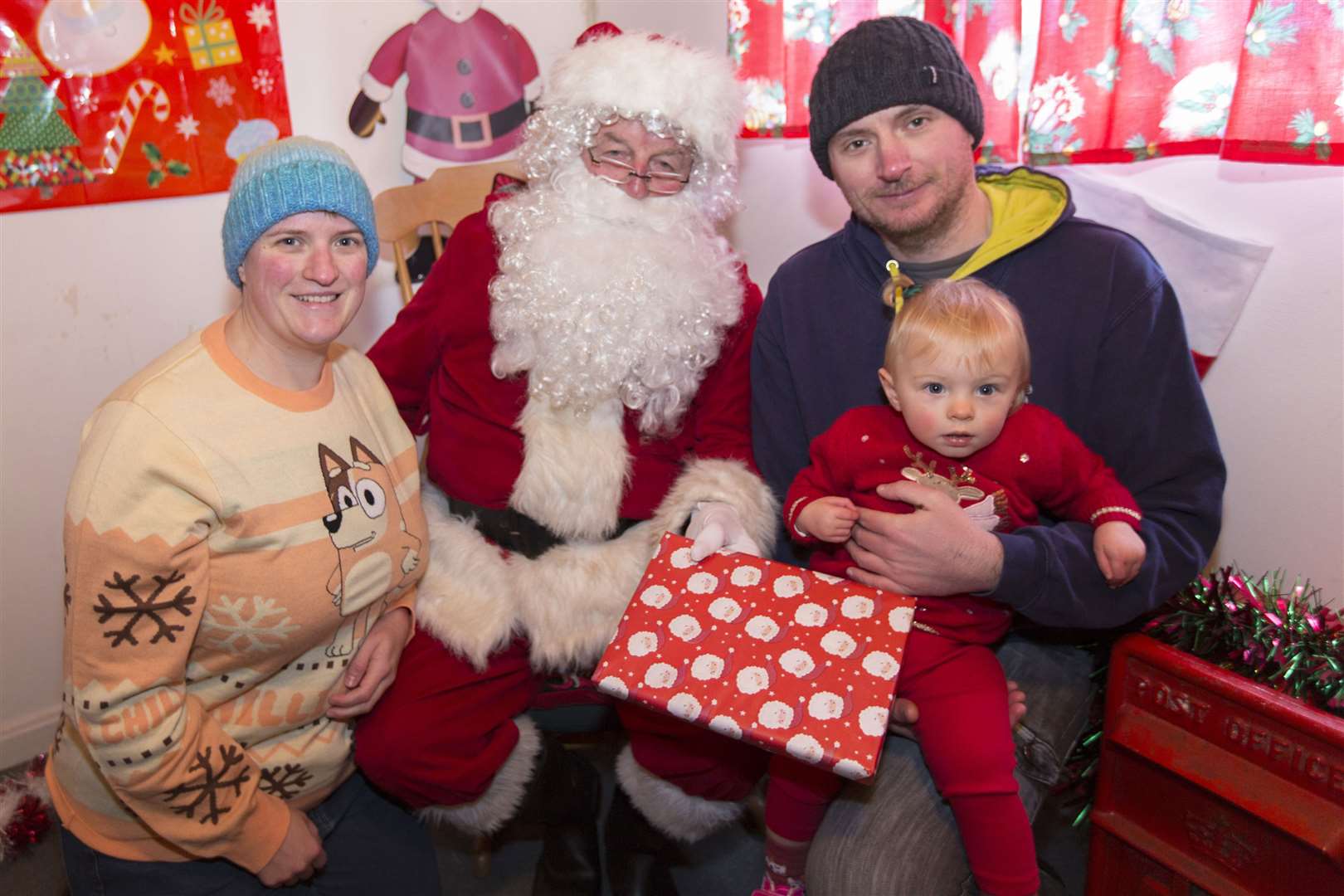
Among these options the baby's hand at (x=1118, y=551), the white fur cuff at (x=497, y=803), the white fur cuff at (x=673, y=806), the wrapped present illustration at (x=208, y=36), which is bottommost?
the white fur cuff at (x=673, y=806)

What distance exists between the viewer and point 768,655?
1.49 meters

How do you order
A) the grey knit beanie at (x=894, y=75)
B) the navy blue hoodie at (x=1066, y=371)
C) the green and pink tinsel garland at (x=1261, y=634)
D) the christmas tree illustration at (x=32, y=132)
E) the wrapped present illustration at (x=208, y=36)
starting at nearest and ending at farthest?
the green and pink tinsel garland at (x=1261, y=634)
the navy blue hoodie at (x=1066, y=371)
the grey knit beanie at (x=894, y=75)
the christmas tree illustration at (x=32, y=132)
the wrapped present illustration at (x=208, y=36)

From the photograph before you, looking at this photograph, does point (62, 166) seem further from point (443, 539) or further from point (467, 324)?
point (443, 539)

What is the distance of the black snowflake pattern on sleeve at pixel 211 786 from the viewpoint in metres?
1.38

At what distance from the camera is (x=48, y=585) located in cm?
251

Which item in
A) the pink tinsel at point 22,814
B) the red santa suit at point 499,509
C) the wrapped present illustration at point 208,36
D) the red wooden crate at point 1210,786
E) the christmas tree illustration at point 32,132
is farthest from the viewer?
the wrapped present illustration at point 208,36

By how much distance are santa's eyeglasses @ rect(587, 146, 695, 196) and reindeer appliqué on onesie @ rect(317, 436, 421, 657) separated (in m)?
0.84

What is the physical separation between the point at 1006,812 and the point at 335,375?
1380mm

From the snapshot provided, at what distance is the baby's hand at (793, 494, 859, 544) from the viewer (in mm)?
1665

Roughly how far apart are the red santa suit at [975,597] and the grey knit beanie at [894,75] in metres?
0.59

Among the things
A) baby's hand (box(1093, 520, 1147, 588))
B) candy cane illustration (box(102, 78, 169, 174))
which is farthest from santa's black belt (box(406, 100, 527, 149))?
baby's hand (box(1093, 520, 1147, 588))

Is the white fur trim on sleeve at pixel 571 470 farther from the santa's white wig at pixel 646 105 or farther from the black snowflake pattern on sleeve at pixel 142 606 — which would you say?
the black snowflake pattern on sleeve at pixel 142 606

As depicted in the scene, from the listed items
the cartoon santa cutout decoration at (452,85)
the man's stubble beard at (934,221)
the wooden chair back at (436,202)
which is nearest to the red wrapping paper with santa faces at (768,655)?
the man's stubble beard at (934,221)

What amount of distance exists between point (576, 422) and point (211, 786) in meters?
0.96
